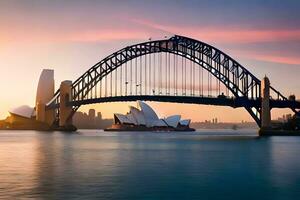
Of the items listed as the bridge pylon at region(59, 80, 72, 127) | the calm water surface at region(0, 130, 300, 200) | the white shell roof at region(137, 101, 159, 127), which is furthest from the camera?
the white shell roof at region(137, 101, 159, 127)

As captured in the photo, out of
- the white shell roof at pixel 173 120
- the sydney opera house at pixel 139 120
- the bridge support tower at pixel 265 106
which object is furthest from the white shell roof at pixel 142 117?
the bridge support tower at pixel 265 106

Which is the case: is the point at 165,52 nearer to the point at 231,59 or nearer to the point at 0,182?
the point at 231,59

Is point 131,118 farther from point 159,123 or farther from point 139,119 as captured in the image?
point 159,123

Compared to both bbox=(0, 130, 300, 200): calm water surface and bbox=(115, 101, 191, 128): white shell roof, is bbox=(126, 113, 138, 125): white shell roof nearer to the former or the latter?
bbox=(115, 101, 191, 128): white shell roof

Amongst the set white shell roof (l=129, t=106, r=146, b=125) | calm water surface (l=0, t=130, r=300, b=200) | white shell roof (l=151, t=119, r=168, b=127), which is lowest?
calm water surface (l=0, t=130, r=300, b=200)

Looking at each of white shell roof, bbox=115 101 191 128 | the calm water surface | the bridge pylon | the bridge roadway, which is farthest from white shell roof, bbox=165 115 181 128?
the calm water surface

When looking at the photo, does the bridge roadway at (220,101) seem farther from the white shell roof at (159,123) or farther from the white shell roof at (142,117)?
the white shell roof at (159,123)

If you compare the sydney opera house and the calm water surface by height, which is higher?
the sydney opera house
